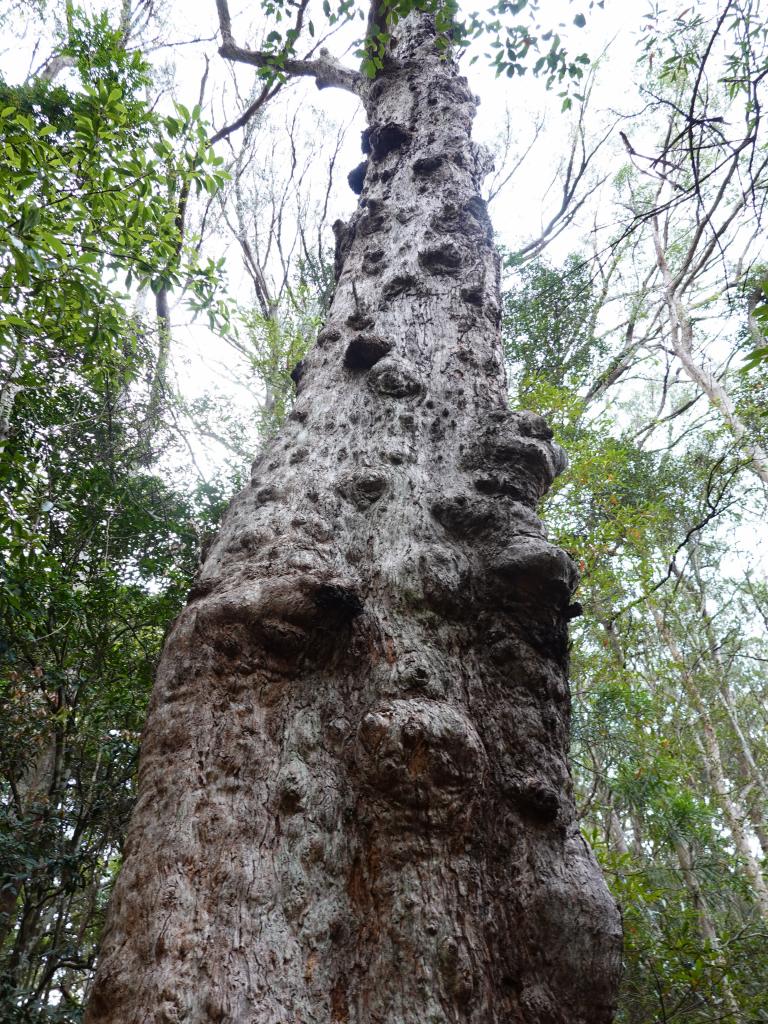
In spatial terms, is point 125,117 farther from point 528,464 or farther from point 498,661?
point 498,661

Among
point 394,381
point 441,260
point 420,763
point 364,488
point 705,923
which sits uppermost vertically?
point 441,260

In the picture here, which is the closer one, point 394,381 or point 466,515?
point 466,515

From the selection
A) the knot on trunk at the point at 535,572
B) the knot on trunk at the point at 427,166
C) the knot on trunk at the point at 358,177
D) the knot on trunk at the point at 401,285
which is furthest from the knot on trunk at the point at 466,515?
the knot on trunk at the point at 358,177

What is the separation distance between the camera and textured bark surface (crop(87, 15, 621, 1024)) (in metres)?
0.88

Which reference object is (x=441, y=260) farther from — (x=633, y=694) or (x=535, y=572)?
(x=633, y=694)

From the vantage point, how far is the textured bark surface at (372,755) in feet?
2.87

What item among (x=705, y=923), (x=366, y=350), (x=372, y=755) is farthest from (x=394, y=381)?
(x=705, y=923)

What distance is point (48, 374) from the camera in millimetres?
4188

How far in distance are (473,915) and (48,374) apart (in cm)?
433

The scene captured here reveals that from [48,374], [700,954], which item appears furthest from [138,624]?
[700,954]

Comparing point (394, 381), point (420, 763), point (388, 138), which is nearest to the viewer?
point (420, 763)

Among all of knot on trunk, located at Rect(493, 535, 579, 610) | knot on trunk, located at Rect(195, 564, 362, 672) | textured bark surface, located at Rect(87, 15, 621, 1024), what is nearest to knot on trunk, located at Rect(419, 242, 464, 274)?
textured bark surface, located at Rect(87, 15, 621, 1024)

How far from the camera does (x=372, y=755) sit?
101 centimetres

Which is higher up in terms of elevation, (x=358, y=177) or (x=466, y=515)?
(x=358, y=177)
